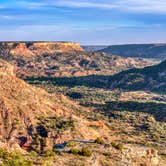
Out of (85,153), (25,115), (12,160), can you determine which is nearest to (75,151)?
(85,153)

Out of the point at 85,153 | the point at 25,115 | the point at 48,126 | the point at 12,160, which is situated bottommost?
the point at 48,126

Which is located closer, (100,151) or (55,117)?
(100,151)

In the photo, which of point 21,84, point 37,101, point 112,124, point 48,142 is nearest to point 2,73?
point 21,84

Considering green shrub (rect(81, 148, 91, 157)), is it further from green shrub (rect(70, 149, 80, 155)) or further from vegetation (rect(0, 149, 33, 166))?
vegetation (rect(0, 149, 33, 166))

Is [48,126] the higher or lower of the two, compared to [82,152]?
lower

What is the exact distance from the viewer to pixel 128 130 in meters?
146

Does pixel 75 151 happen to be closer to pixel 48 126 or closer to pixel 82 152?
pixel 82 152

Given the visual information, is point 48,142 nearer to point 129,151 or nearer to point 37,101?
point 37,101

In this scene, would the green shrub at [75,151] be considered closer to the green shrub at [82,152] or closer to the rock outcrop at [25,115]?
the green shrub at [82,152]

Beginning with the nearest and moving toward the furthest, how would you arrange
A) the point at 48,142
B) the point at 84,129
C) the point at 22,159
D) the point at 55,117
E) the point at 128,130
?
the point at 22,159, the point at 48,142, the point at 84,129, the point at 55,117, the point at 128,130

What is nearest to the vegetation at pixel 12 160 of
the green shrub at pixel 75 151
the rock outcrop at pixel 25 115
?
the green shrub at pixel 75 151

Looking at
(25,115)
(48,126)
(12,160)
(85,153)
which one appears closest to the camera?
(12,160)

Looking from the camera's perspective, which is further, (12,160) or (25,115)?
(25,115)

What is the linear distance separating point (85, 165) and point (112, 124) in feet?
357
